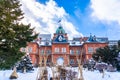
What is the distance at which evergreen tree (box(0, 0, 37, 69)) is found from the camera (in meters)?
16.0

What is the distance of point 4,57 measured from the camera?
1662 cm

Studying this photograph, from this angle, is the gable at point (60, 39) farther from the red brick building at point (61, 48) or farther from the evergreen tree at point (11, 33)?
the evergreen tree at point (11, 33)

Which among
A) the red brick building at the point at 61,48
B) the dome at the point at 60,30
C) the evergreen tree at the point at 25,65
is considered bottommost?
the evergreen tree at the point at 25,65

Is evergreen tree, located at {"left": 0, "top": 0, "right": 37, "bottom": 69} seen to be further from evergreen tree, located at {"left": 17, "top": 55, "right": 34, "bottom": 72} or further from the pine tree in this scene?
the pine tree

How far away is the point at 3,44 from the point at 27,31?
7.17 ft

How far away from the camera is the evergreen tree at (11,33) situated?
16.0 meters

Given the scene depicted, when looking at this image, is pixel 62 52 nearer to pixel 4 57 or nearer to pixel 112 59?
pixel 112 59

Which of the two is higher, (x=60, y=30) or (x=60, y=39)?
(x=60, y=30)

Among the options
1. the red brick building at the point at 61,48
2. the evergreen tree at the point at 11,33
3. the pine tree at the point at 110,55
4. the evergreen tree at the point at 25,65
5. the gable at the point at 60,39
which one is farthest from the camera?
the gable at the point at 60,39

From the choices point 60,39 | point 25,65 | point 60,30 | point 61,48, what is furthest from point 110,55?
point 60,30

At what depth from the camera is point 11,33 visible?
15.7 m

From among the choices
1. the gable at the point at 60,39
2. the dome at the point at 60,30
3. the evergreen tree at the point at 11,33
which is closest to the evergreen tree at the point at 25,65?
the evergreen tree at the point at 11,33

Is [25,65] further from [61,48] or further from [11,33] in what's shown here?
[61,48]

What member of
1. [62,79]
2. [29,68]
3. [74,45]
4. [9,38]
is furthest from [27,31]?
[74,45]
